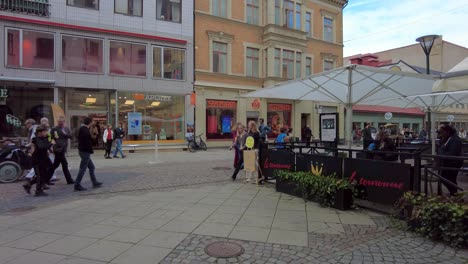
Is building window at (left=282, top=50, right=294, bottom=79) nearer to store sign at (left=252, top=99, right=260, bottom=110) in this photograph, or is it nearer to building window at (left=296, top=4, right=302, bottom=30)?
building window at (left=296, top=4, right=302, bottom=30)

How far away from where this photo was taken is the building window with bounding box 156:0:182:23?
66.5 feet

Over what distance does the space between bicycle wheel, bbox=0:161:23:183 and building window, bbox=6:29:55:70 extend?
9511mm

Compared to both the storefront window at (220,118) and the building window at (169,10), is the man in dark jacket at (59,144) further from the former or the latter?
the storefront window at (220,118)

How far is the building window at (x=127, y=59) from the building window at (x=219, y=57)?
5.29 m

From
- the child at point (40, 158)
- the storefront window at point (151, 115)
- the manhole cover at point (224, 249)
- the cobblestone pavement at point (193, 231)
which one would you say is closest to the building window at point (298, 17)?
the storefront window at point (151, 115)

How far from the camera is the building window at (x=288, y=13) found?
25.7m

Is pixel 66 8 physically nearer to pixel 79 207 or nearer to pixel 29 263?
pixel 79 207

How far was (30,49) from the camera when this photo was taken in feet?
55.1

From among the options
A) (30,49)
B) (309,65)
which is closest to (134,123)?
(30,49)

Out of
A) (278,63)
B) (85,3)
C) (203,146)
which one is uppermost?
(85,3)

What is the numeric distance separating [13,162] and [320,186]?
8.62 m

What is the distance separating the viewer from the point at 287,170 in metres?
7.78

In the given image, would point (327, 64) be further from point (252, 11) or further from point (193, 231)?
point (193, 231)

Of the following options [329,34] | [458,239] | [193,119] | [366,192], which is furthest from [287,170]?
[329,34]
